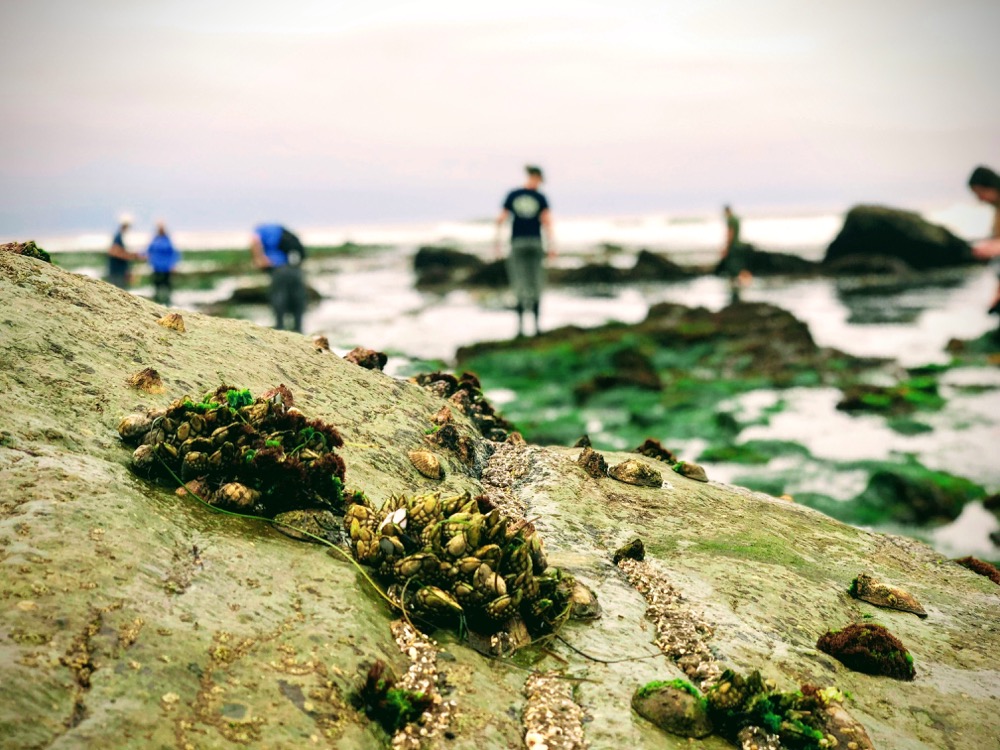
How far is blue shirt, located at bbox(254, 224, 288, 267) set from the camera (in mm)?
17125

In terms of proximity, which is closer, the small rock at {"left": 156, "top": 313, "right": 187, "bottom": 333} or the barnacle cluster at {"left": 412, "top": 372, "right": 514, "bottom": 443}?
the small rock at {"left": 156, "top": 313, "right": 187, "bottom": 333}

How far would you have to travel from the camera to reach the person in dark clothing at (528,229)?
19.4 m

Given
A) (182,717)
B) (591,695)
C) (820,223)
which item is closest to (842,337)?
(591,695)

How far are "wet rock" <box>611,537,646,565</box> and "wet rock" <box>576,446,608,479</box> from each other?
1.39 metres

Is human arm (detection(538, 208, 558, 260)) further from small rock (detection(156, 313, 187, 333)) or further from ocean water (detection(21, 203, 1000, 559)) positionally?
small rock (detection(156, 313, 187, 333))

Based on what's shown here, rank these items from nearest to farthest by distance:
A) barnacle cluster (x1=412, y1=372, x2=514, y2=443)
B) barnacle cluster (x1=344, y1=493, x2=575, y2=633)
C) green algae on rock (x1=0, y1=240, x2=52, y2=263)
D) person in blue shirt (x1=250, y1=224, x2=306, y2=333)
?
1. barnacle cluster (x1=344, y1=493, x2=575, y2=633)
2. green algae on rock (x1=0, y1=240, x2=52, y2=263)
3. barnacle cluster (x1=412, y1=372, x2=514, y2=443)
4. person in blue shirt (x1=250, y1=224, x2=306, y2=333)

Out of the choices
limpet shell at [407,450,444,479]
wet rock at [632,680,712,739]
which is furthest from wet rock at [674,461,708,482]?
wet rock at [632,680,712,739]

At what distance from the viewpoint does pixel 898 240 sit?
163ft

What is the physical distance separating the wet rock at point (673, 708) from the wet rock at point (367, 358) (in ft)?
15.0

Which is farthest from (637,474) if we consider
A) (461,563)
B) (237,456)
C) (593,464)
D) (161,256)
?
(161,256)

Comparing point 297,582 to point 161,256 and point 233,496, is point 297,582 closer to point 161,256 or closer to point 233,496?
point 233,496

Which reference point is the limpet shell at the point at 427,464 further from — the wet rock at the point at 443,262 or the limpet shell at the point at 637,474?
the wet rock at the point at 443,262

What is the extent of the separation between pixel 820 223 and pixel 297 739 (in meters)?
121

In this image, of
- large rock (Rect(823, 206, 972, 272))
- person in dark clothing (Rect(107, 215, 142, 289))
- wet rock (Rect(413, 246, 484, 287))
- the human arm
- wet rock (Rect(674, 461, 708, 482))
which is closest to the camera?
wet rock (Rect(674, 461, 708, 482))
